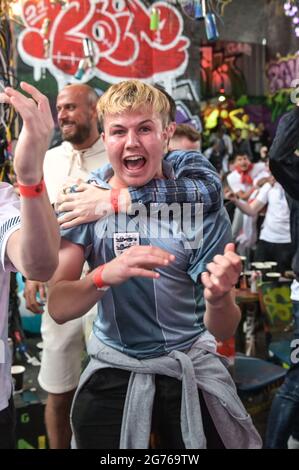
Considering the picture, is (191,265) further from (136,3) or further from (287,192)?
(136,3)

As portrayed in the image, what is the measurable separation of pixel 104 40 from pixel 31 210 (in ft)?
6.15

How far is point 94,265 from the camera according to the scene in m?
1.31

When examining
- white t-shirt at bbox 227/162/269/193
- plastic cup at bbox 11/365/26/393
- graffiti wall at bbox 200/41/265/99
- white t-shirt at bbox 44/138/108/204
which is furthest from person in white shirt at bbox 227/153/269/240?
plastic cup at bbox 11/365/26/393

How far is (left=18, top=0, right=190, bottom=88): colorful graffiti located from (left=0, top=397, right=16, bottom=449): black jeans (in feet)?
3.62

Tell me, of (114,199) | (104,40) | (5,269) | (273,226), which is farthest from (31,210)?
(104,40)

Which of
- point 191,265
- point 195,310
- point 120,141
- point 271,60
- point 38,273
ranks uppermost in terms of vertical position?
point 271,60

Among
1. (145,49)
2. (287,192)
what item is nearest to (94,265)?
(287,192)

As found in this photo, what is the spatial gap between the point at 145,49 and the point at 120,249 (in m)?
1.37

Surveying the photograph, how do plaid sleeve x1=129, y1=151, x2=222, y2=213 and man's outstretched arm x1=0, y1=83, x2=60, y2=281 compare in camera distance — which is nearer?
man's outstretched arm x1=0, y1=83, x2=60, y2=281

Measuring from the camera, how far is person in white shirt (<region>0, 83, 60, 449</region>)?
2.95 feet

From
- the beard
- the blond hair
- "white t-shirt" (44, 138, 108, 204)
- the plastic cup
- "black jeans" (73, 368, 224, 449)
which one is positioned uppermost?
the blond hair

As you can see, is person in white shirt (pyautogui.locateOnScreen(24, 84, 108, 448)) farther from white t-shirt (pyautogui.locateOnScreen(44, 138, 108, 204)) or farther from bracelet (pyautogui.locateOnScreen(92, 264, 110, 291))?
bracelet (pyautogui.locateOnScreen(92, 264, 110, 291))

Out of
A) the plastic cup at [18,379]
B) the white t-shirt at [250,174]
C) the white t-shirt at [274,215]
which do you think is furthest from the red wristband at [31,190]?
the plastic cup at [18,379]

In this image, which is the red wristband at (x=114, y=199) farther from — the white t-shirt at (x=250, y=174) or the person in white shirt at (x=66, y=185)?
the white t-shirt at (x=250, y=174)
